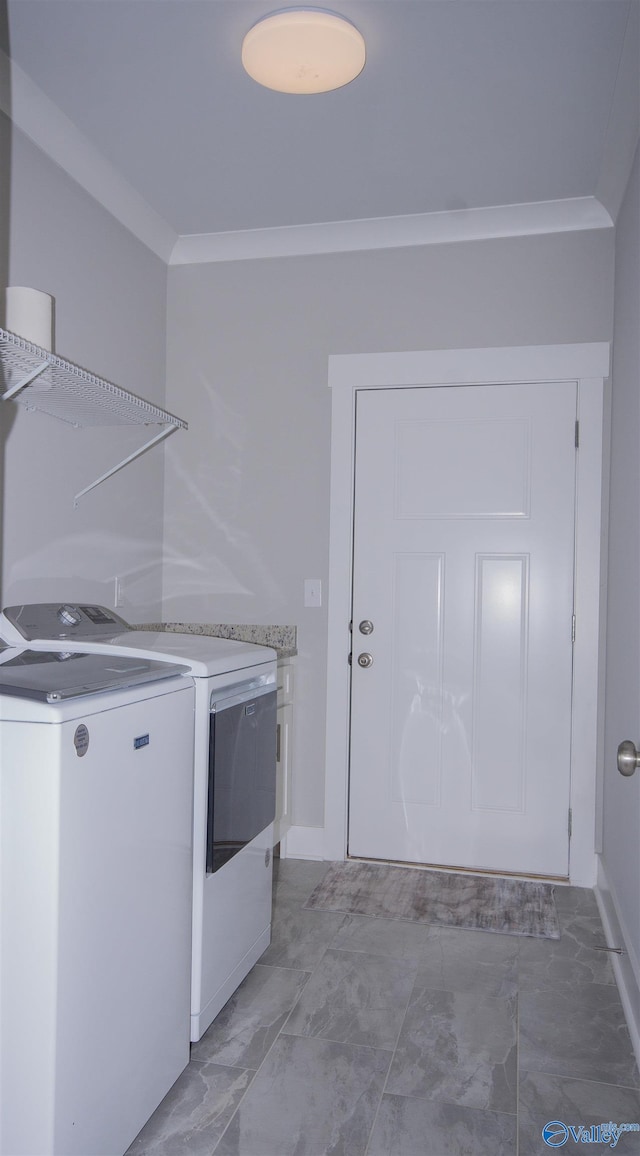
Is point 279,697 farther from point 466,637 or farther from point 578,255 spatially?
point 578,255

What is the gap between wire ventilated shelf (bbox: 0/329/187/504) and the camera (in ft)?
6.42

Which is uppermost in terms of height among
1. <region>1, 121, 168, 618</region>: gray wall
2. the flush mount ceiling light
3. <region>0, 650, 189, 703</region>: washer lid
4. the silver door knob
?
the flush mount ceiling light

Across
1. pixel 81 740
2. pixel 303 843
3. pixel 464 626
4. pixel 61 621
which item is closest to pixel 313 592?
pixel 464 626

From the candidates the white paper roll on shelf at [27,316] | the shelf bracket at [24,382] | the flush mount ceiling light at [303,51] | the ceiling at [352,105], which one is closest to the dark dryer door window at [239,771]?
the shelf bracket at [24,382]

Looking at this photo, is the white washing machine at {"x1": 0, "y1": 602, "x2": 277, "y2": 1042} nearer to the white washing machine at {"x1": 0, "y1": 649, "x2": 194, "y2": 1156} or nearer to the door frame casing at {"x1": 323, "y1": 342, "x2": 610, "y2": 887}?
the white washing machine at {"x1": 0, "y1": 649, "x2": 194, "y2": 1156}

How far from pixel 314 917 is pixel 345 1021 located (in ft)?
2.15

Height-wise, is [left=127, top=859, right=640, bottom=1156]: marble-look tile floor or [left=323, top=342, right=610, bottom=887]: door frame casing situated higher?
[left=323, top=342, right=610, bottom=887]: door frame casing

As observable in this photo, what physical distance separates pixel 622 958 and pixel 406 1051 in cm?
76

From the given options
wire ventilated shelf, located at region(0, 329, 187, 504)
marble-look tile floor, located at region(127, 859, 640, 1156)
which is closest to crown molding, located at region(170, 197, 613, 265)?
wire ventilated shelf, located at region(0, 329, 187, 504)

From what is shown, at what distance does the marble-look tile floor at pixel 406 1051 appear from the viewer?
5.49 ft

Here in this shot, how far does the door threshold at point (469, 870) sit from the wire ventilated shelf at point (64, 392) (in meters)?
1.83

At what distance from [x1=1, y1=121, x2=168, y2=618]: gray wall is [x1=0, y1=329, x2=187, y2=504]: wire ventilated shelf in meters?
0.10

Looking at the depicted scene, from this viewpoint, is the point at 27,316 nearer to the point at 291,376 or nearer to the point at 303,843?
the point at 291,376
